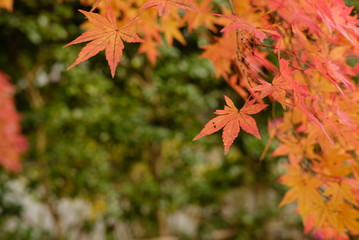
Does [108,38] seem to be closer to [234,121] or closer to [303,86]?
[234,121]

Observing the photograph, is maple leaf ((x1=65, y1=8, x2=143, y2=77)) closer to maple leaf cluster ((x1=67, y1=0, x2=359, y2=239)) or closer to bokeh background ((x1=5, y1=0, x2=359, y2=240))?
maple leaf cluster ((x1=67, y1=0, x2=359, y2=239))

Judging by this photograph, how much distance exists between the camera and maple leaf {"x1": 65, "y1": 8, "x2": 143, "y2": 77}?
711mm

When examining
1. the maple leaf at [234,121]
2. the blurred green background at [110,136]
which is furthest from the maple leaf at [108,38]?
the blurred green background at [110,136]

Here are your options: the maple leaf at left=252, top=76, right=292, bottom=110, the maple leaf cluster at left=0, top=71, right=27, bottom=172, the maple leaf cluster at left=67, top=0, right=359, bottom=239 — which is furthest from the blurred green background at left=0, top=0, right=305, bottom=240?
the maple leaf at left=252, top=76, right=292, bottom=110

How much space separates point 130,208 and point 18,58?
167cm

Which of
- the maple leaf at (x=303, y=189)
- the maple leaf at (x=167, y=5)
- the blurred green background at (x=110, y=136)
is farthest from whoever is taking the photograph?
the blurred green background at (x=110, y=136)

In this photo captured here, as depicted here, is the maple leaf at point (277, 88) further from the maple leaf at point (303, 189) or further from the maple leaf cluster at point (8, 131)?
the maple leaf cluster at point (8, 131)

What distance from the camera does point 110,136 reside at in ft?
10.4

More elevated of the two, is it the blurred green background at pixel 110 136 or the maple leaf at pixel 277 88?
the maple leaf at pixel 277 88

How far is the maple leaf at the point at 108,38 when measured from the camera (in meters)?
0.71

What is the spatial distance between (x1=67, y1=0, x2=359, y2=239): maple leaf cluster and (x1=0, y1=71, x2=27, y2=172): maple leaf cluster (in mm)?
2049

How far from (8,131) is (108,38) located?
237 cm

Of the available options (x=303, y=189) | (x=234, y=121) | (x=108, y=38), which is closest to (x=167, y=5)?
(x=108, y=38)

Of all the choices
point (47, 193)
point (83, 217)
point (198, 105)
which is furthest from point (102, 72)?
point (83, 217)
